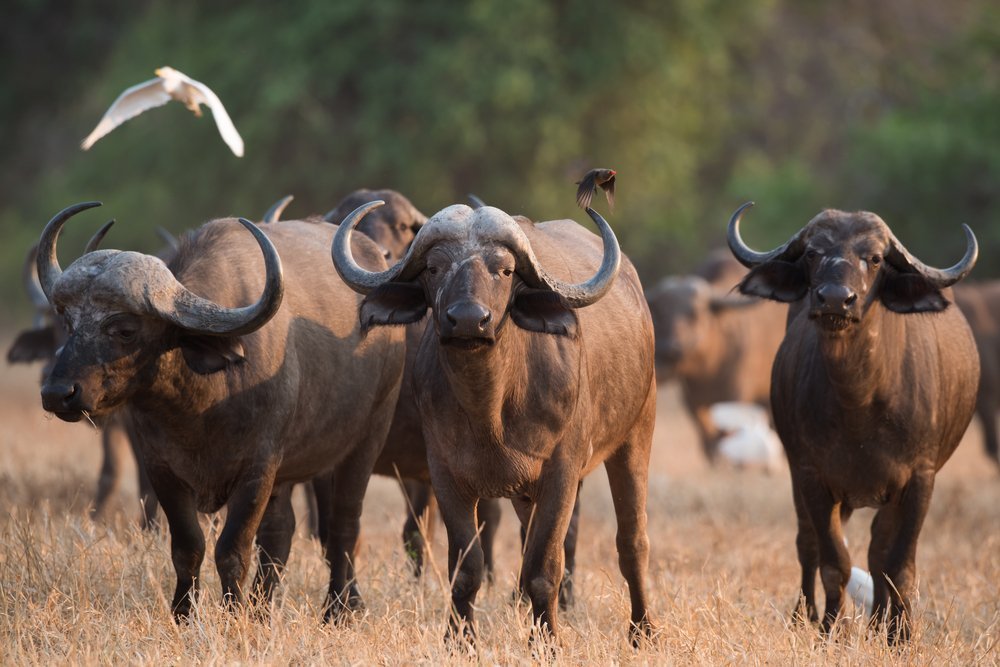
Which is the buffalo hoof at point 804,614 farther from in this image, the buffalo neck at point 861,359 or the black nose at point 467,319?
the black nose at point 467,319

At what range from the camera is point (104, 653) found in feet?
17.1

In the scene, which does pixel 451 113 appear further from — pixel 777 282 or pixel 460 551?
pixel 460 551

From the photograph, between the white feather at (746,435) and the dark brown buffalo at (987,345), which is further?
the white feather at (746,435)

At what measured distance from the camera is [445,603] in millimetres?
6953

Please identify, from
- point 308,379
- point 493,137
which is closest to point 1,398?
point 493,137

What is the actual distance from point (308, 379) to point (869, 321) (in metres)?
2.63

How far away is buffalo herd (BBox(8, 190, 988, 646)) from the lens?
18.8 feet

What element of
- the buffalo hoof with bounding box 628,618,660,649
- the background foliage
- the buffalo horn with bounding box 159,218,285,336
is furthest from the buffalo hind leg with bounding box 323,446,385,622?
the background foliage

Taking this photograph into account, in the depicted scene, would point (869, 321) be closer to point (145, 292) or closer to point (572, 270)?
point (572, 270)

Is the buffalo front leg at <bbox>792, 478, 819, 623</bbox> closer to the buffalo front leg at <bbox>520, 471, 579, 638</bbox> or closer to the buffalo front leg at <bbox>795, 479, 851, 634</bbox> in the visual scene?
the buffalo front leg at <bbox>795, 479, 851, 634</bbox>

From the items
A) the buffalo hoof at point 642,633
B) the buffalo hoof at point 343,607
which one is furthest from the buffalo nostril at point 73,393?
the buffalo hoof at point 642,633

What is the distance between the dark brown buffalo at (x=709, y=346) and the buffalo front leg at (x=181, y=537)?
9888mm

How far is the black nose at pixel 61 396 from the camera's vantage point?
548 centimetres

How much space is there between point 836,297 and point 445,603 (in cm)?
242
